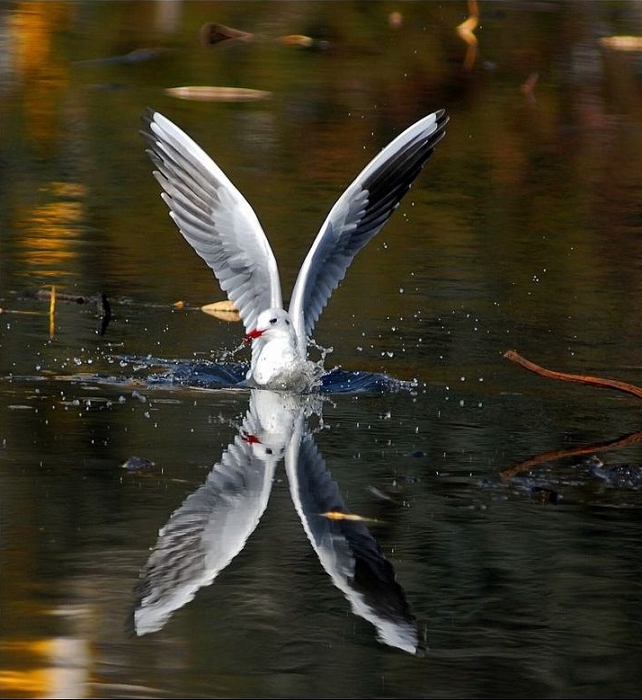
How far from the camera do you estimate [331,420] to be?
25.4ft

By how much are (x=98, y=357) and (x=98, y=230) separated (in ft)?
9.82

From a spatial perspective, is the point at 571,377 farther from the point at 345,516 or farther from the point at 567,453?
the point at 345,516

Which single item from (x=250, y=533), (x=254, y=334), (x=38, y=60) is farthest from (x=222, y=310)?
(x=38, y=60)

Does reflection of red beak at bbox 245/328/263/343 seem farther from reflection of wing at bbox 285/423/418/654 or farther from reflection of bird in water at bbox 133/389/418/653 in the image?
reflection of wing at bbox 285/423/418/654

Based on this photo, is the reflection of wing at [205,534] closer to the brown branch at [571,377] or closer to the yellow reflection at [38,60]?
the brown branch at [571,377]

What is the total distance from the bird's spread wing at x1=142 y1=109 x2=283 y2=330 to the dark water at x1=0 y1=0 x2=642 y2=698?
1.11 ft

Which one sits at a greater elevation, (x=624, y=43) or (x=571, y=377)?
(x=571, y=377)

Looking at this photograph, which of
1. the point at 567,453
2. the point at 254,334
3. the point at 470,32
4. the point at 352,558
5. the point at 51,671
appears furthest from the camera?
the point at 470,32

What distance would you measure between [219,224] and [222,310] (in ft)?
3.11

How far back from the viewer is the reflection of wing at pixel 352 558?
16.9 ft

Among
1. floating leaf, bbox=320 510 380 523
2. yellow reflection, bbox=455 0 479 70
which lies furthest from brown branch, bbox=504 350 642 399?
yellow reflection, bbox=455 0 479 70

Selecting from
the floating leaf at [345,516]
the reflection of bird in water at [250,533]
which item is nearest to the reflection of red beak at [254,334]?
the reflection of bird in water at [250,533]

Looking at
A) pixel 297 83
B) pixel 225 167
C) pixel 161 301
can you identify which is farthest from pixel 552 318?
pixel 297 83

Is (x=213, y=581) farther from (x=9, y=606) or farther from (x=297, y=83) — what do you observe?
(x=297, y=83)
